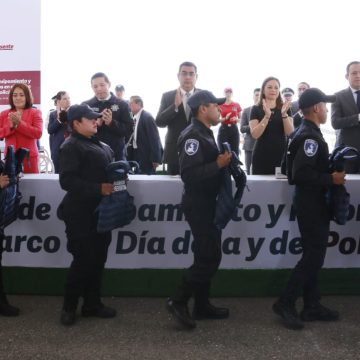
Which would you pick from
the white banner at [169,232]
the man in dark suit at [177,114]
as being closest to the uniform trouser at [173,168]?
the man in dark suit at [177,114]

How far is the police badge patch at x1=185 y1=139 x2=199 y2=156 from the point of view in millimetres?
2725

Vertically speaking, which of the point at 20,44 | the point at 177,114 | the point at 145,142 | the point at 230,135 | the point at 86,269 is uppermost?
the point at 20,44

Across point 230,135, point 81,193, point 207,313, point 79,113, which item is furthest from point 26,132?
point 230,135

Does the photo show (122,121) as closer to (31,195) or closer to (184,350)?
(31,195)

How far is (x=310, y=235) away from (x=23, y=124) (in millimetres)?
2230

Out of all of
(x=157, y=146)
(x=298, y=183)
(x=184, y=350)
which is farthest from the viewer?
(x=157, y=146)

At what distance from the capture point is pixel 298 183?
282cm

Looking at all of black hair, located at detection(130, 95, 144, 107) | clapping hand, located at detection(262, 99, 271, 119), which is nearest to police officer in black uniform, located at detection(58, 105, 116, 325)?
clapping hand, located at detection(262, 99, 271, 119)

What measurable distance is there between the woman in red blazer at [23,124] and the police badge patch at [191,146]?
5.04ft

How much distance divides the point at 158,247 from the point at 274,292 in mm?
856

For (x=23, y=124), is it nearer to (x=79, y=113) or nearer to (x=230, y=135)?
(x=79, y=113)

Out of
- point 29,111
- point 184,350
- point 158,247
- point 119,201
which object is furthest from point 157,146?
point 184,350

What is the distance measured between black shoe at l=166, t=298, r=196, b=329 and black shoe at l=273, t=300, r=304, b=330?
1.66ft

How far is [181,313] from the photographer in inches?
113
